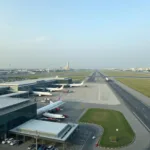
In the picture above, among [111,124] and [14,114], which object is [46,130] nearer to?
[14,114]

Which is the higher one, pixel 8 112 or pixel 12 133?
pixel 8 112

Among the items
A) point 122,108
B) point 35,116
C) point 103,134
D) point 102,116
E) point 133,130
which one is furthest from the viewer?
point 122,108

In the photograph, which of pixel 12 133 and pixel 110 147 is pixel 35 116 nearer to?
pixel 12 133

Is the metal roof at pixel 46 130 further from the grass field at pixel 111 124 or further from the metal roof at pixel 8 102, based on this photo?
the grass field at pixel 111 124

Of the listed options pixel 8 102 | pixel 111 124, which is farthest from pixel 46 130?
pixel 111 124

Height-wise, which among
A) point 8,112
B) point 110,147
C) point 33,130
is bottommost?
point 110,147

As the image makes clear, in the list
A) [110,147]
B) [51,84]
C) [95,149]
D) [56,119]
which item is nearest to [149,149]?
[110,147]

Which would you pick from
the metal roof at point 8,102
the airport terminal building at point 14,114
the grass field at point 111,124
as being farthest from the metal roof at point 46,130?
the grass field at point 111,124

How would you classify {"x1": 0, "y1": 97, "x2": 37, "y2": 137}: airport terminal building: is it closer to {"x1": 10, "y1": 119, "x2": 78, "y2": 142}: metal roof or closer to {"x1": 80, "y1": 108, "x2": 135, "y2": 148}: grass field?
{"x1": 10, "y1": 119, "x2": 78, "y2": 142}: metal roof

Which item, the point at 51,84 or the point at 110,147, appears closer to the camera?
the point at 110,147
